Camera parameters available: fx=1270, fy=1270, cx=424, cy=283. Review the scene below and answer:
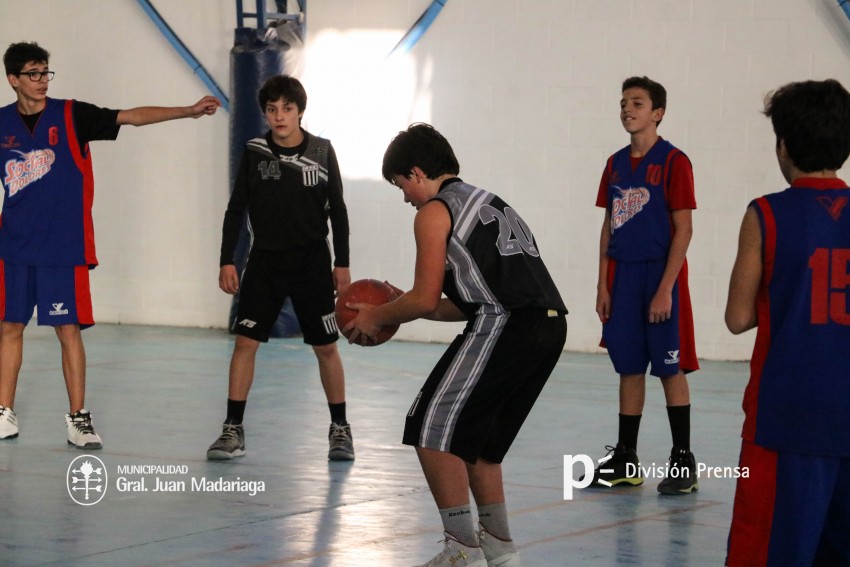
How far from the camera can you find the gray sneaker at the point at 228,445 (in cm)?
571

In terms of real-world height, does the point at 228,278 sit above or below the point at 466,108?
below

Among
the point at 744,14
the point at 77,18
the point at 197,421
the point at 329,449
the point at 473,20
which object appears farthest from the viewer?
the point at 77,18

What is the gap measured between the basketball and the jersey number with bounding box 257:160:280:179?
5.33ft

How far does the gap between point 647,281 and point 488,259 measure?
170 centimetres

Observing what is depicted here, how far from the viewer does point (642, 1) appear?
392 inches

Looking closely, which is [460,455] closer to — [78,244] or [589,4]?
[78,244]

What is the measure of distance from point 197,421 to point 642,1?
5.23 m

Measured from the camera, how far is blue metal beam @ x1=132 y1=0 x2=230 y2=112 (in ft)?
36.7

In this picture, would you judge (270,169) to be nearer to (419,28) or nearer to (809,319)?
(809,319)

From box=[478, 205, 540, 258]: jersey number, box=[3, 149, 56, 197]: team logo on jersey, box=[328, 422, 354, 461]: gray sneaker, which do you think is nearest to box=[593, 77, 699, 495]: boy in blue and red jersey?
box=[328, 422, 354, 461]: gray sneaker

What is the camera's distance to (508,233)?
3805mm

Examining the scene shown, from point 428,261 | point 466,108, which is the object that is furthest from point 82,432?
point 466,108

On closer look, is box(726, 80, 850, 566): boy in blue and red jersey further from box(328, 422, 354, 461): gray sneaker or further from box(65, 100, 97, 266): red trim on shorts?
box(65, 100, 97, 266): red trim on shorts

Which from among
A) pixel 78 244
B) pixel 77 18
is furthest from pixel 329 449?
pixel 77 18
